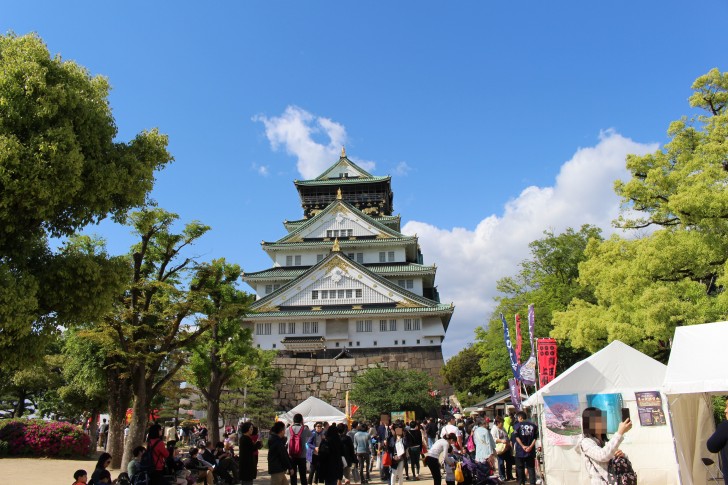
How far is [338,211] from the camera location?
4641cm

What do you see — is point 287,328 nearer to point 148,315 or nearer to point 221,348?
point 221,348

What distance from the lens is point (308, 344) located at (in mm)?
37375

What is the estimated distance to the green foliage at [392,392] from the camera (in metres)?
29.9

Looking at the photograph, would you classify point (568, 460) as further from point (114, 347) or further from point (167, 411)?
point (167, 411)

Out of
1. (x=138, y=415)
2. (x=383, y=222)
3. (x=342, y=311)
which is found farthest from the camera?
(x=383, y=222)

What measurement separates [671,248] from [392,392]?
1935 centimetres

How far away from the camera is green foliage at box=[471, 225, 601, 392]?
2983 centimetres

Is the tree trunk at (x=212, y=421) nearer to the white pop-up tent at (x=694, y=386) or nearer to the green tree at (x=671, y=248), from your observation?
the green tree at (x=671, y=248)

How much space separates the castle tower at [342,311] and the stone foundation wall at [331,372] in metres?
0.06

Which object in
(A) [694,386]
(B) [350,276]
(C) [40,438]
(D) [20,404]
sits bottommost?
(C) [40,438]

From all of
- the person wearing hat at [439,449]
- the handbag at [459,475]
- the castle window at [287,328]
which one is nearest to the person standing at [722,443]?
the handbag at [459,475]

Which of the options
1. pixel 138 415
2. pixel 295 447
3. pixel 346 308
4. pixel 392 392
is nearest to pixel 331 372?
pixel 346 308

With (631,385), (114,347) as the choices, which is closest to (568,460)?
(631,385)

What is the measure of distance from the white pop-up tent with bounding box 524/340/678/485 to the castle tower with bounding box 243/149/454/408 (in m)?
24.2
